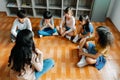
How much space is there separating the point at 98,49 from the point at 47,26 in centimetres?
115

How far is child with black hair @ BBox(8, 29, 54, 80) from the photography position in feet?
3.97

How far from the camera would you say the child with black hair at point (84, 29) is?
210 cm

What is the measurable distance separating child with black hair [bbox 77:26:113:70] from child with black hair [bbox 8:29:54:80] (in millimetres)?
685

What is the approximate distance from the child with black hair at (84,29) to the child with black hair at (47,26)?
0.47m

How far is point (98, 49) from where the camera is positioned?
171 cm

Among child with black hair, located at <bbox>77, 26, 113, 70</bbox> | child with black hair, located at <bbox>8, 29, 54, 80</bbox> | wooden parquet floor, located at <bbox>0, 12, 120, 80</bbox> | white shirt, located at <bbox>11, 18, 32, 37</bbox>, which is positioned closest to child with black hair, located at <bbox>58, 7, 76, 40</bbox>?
wooden parquet floor, located at <bbox>0, 12, 120, 80</bbox>

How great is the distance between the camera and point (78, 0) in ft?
9.00

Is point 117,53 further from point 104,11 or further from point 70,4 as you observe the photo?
point 70,4

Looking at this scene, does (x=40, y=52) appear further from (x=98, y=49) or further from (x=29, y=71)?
(x=98, y=49)

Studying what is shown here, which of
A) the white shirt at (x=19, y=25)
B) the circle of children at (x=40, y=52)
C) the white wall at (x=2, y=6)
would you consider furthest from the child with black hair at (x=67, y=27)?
the white wall at (x=2, y=6)

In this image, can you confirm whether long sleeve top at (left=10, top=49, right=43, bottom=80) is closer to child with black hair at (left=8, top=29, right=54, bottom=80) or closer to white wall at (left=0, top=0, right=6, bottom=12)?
child with black hair at (left=8, top=29, right=54, bottom=80)

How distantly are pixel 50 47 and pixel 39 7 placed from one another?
Result: 1.15 meters

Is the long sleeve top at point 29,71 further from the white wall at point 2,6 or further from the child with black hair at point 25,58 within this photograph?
the white wall at point 2,6

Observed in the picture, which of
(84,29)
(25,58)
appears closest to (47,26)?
(84,29)
